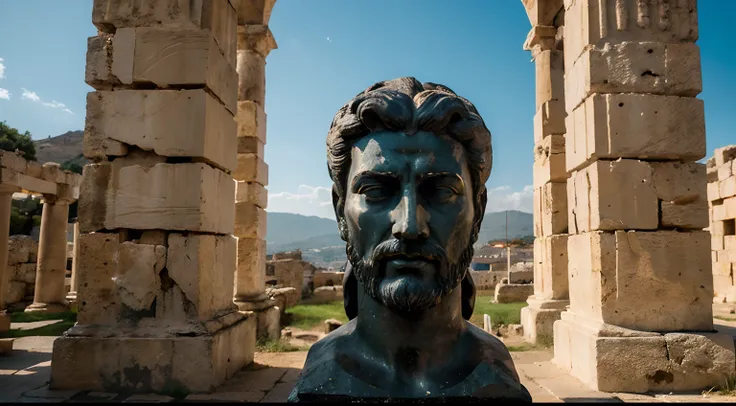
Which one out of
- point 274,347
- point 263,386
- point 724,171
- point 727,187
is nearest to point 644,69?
point 263,386

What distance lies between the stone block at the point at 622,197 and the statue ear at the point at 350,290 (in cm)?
346

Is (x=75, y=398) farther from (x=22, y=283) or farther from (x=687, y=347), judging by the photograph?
(x=22, y=283)

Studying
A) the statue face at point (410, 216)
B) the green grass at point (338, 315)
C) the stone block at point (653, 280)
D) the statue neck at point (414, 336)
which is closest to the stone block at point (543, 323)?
the green grass at point (338, 315)

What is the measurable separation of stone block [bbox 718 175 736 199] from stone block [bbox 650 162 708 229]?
8.98 meters

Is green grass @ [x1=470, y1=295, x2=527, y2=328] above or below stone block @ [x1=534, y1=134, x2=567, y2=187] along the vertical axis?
below

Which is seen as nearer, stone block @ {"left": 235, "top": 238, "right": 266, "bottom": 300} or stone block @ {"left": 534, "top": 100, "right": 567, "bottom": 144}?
stone block @ {"left": 235, "top": 238, "right": 266, "bottom": 300}

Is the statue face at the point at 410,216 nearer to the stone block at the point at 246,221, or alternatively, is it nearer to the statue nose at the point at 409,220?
the statue nose at the point at 409,220

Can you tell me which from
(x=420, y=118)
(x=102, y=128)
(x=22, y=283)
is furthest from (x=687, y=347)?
(x=22, y=283)

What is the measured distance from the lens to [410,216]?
5.66ft

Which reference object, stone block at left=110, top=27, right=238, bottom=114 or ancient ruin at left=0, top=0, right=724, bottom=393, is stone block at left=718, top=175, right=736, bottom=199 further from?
stone block at left=110, top=27, right=238, bottom=114

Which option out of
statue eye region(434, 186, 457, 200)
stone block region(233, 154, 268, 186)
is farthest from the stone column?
statue eye region(434, 186, 457, 200)

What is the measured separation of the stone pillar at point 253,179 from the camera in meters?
8.20

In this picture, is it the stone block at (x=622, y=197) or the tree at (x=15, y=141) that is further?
the tree at (x=15, y=141)

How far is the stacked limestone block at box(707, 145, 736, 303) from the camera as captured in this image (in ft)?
39.8
